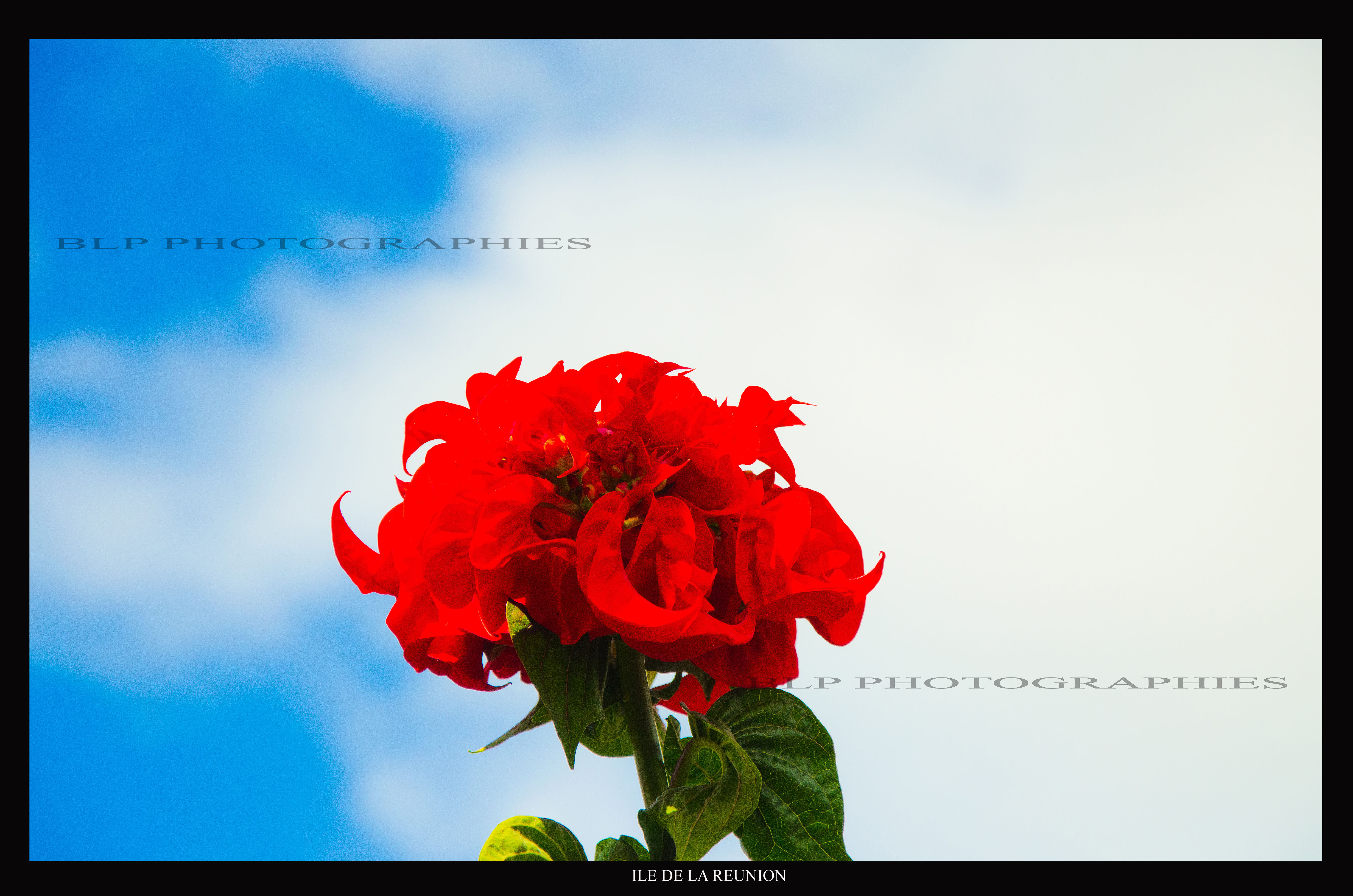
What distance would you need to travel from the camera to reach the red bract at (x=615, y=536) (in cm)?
40

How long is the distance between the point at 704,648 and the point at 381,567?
0.17m

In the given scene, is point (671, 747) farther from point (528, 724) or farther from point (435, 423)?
point (435, 423)

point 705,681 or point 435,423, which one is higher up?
point 435,423

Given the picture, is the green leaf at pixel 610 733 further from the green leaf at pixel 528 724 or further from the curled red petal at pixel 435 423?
the curled red petal at pixel 435 423

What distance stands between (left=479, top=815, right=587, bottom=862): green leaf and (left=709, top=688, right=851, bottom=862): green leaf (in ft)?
0.29

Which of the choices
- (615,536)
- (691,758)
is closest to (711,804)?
(691,758)

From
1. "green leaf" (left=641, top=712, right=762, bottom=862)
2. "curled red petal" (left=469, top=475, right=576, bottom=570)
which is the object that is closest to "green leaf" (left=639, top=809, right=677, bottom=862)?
"green leaf" (left=641, top=712, right=762, bottom=862)

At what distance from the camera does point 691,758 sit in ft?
1.46

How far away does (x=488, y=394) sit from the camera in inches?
17.8

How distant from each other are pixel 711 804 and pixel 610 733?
60 mm
